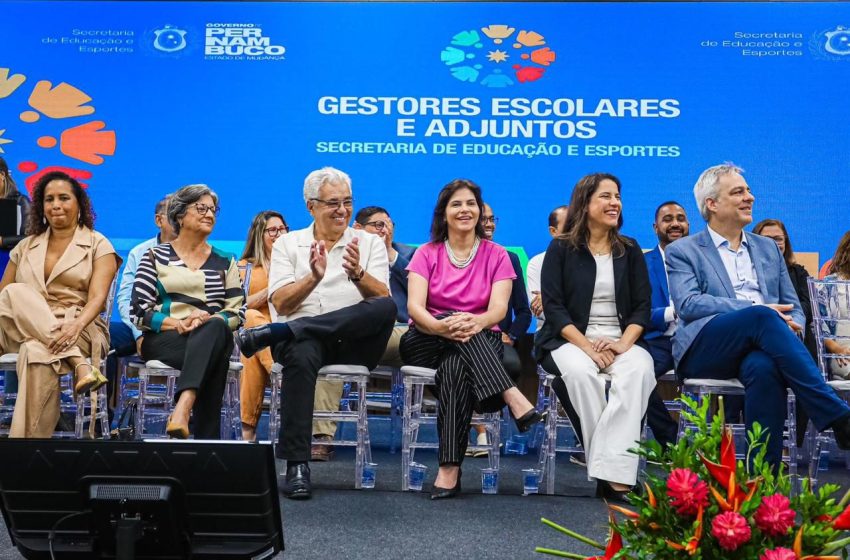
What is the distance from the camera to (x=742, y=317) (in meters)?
3.18

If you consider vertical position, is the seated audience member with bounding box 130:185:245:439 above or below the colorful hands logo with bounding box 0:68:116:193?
below

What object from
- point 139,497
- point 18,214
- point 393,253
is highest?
point 18,214

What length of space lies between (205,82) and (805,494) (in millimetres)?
5156

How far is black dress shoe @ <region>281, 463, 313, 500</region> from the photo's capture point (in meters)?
3.00

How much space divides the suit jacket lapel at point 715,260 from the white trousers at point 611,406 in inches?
19.3

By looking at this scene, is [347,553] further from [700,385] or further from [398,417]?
[398,417]

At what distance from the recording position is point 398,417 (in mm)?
4238

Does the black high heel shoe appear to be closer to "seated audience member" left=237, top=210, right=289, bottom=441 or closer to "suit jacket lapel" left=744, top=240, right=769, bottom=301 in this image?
"seated audience member" left=237, top=210, right=289, bottom=441

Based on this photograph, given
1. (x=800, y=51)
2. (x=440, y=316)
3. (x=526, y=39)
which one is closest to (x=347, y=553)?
(x=440, y=316)

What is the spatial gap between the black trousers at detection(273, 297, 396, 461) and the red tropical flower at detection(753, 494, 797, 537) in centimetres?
231

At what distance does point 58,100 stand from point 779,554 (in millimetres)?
5522

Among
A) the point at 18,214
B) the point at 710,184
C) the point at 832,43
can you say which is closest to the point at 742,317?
the point at 710,184

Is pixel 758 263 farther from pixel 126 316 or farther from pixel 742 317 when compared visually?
pixel 126 316

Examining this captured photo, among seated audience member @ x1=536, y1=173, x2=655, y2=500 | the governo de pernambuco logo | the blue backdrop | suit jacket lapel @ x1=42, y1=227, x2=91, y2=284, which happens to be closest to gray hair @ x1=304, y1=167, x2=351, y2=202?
seated audience member @ x1=536, y1=173, x2=655, y2=500
